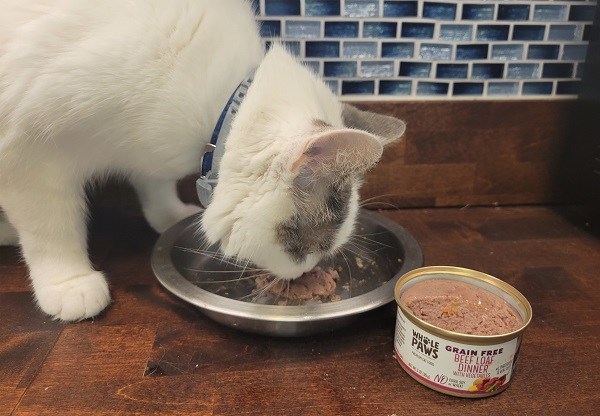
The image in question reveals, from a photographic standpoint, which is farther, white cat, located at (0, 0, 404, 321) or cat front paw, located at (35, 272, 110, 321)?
cat front paw, located at (35, 272, 110, 321)

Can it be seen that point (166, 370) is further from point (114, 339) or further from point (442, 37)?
point (442, 37)

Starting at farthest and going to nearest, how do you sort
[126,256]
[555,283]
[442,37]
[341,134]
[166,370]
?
[442,37] → [126,256] → [555,283] → [166,370] → [341,134]

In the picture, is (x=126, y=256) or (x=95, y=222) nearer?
(x=126, y=256)

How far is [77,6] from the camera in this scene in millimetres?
905

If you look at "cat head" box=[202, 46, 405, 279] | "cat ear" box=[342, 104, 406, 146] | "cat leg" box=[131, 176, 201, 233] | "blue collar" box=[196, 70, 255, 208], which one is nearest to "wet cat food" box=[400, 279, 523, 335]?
"cat head" box=[202, 46, 405, 279]

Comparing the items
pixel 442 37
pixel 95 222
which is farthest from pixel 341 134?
pixel 95 222

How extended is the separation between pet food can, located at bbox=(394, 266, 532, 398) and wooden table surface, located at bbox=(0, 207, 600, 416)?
1.1 inches

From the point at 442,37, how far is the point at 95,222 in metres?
1.17

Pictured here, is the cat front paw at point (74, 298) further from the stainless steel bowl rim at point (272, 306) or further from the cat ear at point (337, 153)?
the cat ear at point (337, 153)

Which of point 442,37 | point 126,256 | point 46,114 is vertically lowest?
point 126,256

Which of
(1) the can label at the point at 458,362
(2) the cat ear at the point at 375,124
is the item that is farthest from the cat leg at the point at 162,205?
(1) the can label at the point at 458,362

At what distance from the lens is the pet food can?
0.76m

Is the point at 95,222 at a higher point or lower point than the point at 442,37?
lower

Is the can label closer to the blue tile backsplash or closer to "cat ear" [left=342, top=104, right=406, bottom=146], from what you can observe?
"cat ear" [left=342, top=104, right=406, bottom=146]
